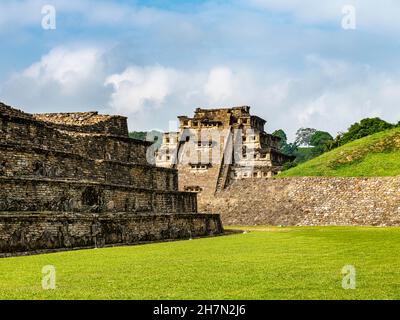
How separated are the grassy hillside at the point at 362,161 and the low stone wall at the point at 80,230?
19410mm

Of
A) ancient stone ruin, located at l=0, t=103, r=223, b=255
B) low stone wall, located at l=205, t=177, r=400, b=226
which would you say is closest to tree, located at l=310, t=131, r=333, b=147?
low stone wall, located at l=205, t=177, r=400, b=226

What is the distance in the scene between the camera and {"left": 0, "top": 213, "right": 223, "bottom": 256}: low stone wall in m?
17.4

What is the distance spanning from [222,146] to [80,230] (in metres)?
38.7

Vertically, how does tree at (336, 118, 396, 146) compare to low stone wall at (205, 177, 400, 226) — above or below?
above

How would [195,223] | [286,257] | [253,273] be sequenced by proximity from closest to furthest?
[253,273] < [286,257] < [195,223]

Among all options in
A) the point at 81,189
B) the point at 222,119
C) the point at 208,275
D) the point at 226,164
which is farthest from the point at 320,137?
the point at 208,275

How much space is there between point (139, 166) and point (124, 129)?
2092 millimetres

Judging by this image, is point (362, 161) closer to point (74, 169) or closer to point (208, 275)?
point (74, 169)

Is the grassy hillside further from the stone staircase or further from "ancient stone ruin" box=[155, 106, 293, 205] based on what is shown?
"ancient stone ruin" box=[155, 106, 293, 205]

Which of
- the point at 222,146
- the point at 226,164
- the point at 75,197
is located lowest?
the point at 75,197

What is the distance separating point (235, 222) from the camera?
41.2 meters

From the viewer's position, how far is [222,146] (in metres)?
57.9
